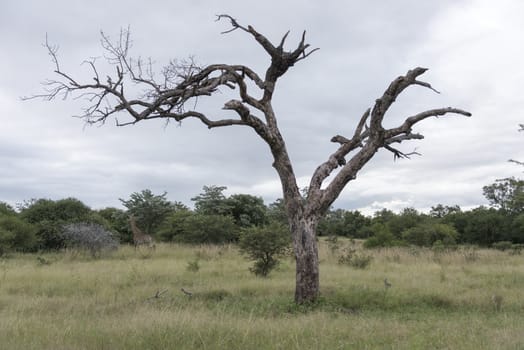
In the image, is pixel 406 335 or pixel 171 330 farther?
pixel 406 335

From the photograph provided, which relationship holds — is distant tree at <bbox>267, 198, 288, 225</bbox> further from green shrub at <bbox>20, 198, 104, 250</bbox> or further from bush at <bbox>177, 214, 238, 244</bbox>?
green shrub at <bbox>20, 198, 104, 250</bbox>

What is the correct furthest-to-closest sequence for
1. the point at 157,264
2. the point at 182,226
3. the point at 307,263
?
the point at 182,226 < the point at 157,264 < the point at 307,263

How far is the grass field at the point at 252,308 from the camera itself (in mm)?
6137

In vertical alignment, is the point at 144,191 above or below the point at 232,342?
above

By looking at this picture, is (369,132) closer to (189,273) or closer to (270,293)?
(270,293)

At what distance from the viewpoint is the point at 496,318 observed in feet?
29.1

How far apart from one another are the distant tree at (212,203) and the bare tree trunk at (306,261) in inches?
967

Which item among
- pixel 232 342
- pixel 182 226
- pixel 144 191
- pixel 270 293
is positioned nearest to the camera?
pixel 232 342

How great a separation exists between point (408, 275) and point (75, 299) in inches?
401

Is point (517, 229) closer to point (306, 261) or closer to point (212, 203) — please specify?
point (212, 203)

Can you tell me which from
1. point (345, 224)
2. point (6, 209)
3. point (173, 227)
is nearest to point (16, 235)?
Answer: point (6, 209)

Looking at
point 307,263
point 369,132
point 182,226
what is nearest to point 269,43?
point 369,132

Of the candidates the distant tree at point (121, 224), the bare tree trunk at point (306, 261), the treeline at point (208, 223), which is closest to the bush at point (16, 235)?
the treeline at point (208, 223)

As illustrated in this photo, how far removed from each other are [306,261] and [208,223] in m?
19.3
